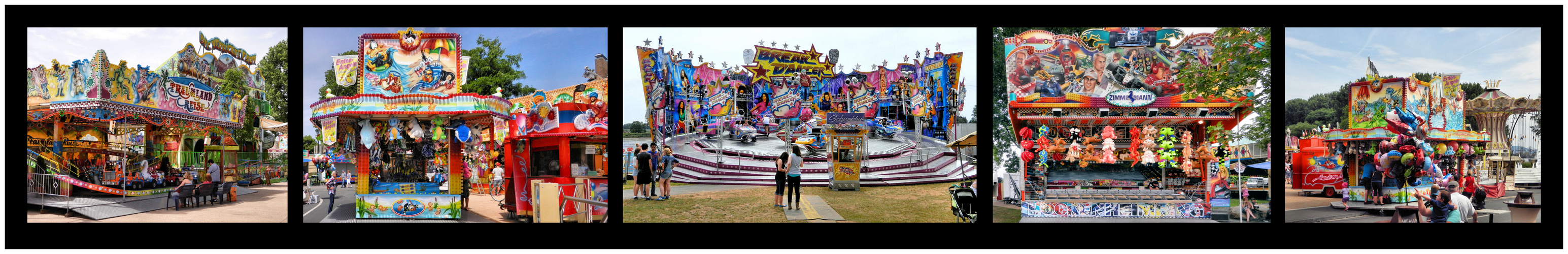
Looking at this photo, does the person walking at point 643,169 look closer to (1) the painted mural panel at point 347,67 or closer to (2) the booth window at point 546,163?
(2) the booth window at point 546,163

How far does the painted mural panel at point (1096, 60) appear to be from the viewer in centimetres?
780

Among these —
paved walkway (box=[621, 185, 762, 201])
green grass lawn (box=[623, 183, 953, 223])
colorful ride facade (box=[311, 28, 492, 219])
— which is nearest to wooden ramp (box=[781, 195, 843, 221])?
green grass lawn (box=[623, 183, 953, 223])

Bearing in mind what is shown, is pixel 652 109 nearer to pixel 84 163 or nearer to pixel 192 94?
pixel 192 94

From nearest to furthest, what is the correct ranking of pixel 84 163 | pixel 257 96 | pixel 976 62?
pixel 976 62, pixel 84 163, pixel 257 96

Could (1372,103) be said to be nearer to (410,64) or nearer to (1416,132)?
(1416,132)

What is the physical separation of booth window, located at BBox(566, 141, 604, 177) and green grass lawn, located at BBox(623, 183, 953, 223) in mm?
725

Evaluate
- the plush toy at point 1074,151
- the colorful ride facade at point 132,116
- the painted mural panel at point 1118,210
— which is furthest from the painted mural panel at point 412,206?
the plush toy at point 1074,151

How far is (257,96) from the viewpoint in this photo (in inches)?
535

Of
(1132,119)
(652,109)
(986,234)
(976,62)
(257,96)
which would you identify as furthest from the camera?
(652,109)

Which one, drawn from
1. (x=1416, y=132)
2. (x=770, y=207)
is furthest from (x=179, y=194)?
(x=1416, y=132)
